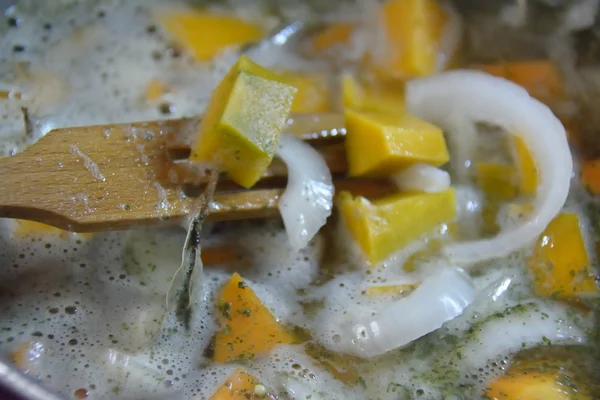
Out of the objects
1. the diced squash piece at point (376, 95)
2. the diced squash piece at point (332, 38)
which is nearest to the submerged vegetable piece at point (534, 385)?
the diced squash piece at point (376, 95)

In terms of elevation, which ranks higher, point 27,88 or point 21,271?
point 27,88

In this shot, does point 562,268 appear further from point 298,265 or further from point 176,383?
point 176,383

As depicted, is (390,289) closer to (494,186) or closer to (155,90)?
(494,186)

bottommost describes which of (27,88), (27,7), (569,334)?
(569,334)

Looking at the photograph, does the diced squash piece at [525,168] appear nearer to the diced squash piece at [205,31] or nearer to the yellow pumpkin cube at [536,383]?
the yellow pumpkin cube at [536,383]

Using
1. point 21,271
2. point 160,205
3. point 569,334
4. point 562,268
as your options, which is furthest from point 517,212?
point 21,271

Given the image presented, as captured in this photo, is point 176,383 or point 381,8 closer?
point 176,383
